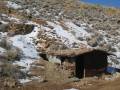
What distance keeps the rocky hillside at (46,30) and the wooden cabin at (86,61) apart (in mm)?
3036

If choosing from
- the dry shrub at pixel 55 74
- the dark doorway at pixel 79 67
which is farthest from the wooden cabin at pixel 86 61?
the dry shrub at pixel 55 74

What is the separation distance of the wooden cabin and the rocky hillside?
A: 304 cm

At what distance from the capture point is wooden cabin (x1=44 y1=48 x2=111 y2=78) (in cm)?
3072

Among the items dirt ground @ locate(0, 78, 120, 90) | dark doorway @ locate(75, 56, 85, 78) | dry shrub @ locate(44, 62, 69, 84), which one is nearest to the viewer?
dirt ground @ locate(0, 78, 120, 90)

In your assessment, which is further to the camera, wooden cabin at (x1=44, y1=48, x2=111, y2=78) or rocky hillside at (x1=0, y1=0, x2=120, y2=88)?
rocky hillside at (x1=0, y1=0, x2=120, y2=88)

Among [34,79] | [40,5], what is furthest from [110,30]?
[34,79]

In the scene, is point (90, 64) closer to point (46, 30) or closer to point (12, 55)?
point (12, 55)

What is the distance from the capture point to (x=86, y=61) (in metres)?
30.8

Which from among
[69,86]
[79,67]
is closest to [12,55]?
[79,67]

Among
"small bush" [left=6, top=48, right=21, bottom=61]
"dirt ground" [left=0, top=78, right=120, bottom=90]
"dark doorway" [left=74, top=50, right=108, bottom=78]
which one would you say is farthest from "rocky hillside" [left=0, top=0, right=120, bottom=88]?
"dark doorway" [left=74, top=50, right=108, bottom=78]

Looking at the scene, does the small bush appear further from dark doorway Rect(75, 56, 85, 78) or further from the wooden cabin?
dark doorway Rect(75, 56, 85, 78)

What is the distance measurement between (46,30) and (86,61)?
33.6 feet

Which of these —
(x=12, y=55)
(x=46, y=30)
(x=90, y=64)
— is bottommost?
(x=90, y=64)

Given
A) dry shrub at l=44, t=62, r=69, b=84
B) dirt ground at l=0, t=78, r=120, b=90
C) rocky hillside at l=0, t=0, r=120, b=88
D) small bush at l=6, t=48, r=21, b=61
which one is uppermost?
rocky hillside at l=0, t=0, r=120, b=88
